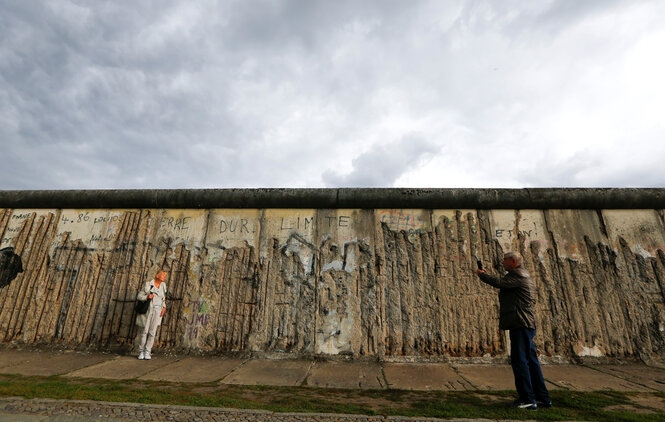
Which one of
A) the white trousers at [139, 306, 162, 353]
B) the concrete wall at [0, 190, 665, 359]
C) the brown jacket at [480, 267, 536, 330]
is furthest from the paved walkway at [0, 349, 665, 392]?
the brown jacket at [480, 267, 536, 330]

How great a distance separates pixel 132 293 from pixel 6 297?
235cm

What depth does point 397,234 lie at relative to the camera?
5.27m

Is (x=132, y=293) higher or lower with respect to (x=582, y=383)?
higher

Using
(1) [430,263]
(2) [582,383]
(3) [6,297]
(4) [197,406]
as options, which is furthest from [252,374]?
(3) [6,297]

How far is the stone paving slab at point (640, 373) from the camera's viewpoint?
12.1 feet

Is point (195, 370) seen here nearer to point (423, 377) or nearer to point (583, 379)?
point (423, 377)

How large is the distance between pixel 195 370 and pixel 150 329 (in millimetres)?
1225

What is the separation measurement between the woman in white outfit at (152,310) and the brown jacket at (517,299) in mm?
4570

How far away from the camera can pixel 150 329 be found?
4.77m

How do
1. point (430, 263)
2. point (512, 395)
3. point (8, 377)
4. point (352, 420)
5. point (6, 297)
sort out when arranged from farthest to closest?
point (6, 297)
point (430, 263)
point (8, 377)
point (512, 395)
point (352, 420)

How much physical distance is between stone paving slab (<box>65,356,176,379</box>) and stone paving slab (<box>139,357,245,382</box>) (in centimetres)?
16

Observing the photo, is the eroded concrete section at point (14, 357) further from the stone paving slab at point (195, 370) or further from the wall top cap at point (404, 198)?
the wall top cap at point (404, 198)

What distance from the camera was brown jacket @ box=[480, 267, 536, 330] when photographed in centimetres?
302

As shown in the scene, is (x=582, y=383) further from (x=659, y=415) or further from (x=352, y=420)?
(x=352, y=420)
